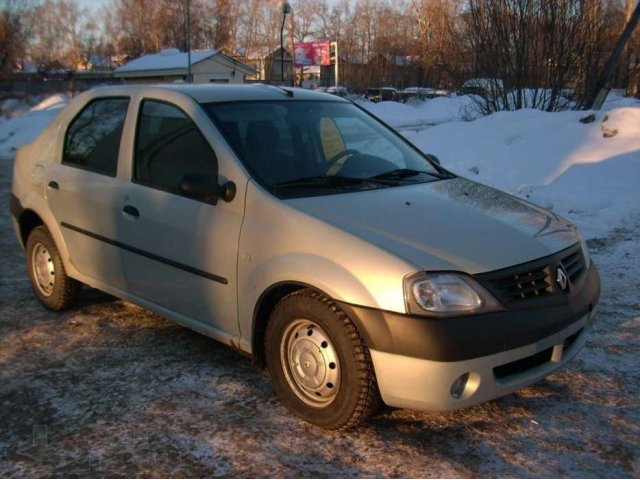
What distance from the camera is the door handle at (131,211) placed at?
3.98m

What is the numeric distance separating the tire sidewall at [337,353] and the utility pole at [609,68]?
11.3m

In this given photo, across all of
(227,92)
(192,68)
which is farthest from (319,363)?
(192,68)

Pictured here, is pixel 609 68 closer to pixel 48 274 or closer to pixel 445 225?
pixel 445 225

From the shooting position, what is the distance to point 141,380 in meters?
3.78

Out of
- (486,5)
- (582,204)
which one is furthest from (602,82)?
(582,204)

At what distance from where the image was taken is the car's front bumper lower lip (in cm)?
282

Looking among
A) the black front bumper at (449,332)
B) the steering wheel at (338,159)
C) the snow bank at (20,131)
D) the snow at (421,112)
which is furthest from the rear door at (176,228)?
the snow at (421,112)

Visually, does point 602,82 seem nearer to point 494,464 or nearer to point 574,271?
point 574,271

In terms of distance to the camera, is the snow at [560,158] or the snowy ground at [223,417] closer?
the snowy ground at [223,417]

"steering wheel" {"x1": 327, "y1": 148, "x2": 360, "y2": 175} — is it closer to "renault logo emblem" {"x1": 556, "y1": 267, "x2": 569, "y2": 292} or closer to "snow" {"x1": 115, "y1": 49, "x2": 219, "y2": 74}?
"renault logo emblem" {"x1": 556, "y1": 267, "x2": 569, "y2": 292}

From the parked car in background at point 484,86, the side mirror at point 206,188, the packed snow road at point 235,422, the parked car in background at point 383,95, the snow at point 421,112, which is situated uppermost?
the parked car in background at point 383,95

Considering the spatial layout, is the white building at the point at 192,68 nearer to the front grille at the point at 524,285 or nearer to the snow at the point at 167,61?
the snow at the point at 167,61

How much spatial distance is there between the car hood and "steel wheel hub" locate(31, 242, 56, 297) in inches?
99.8

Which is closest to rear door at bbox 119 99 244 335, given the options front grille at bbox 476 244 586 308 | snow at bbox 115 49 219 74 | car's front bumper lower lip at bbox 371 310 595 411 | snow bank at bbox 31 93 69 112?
car's front bumper lower lip at bbox 371 310 595 411
